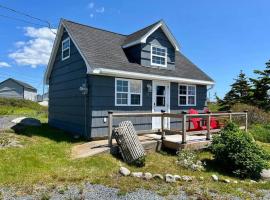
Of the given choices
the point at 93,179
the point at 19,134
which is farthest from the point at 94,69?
the point at 93,179

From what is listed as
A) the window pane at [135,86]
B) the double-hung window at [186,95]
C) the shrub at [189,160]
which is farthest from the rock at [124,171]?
the double-hung window at [186,95]

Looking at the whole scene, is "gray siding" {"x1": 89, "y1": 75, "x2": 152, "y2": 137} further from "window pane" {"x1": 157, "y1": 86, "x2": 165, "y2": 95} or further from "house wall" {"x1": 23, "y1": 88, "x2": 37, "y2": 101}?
"house wall" {"x1": 23, "y1": 88, "x2": 37, "y2": 101}

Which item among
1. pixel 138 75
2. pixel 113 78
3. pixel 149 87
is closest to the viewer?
pixel 113 78

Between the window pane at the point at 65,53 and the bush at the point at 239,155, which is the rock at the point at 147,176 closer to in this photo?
the bush at the point at 239,155

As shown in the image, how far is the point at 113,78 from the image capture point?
11781 mm

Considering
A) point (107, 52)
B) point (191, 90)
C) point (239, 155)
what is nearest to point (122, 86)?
point (107, 52)

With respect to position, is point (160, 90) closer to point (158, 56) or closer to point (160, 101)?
point (160, 101)

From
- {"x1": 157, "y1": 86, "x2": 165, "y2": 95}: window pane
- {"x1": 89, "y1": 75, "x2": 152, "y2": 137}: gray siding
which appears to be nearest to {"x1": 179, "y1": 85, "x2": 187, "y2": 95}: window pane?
{"x1": 157, "y1": 86, "x2": 165, "y2": 95}: window pane

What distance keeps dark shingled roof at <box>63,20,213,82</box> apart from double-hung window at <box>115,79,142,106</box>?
0.59 metres

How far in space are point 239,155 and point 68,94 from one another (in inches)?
339

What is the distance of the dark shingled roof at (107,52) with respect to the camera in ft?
38.2

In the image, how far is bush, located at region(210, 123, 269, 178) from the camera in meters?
8.02

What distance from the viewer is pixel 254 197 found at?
620cm

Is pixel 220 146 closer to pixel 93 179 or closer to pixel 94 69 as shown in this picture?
pixel 93 179
